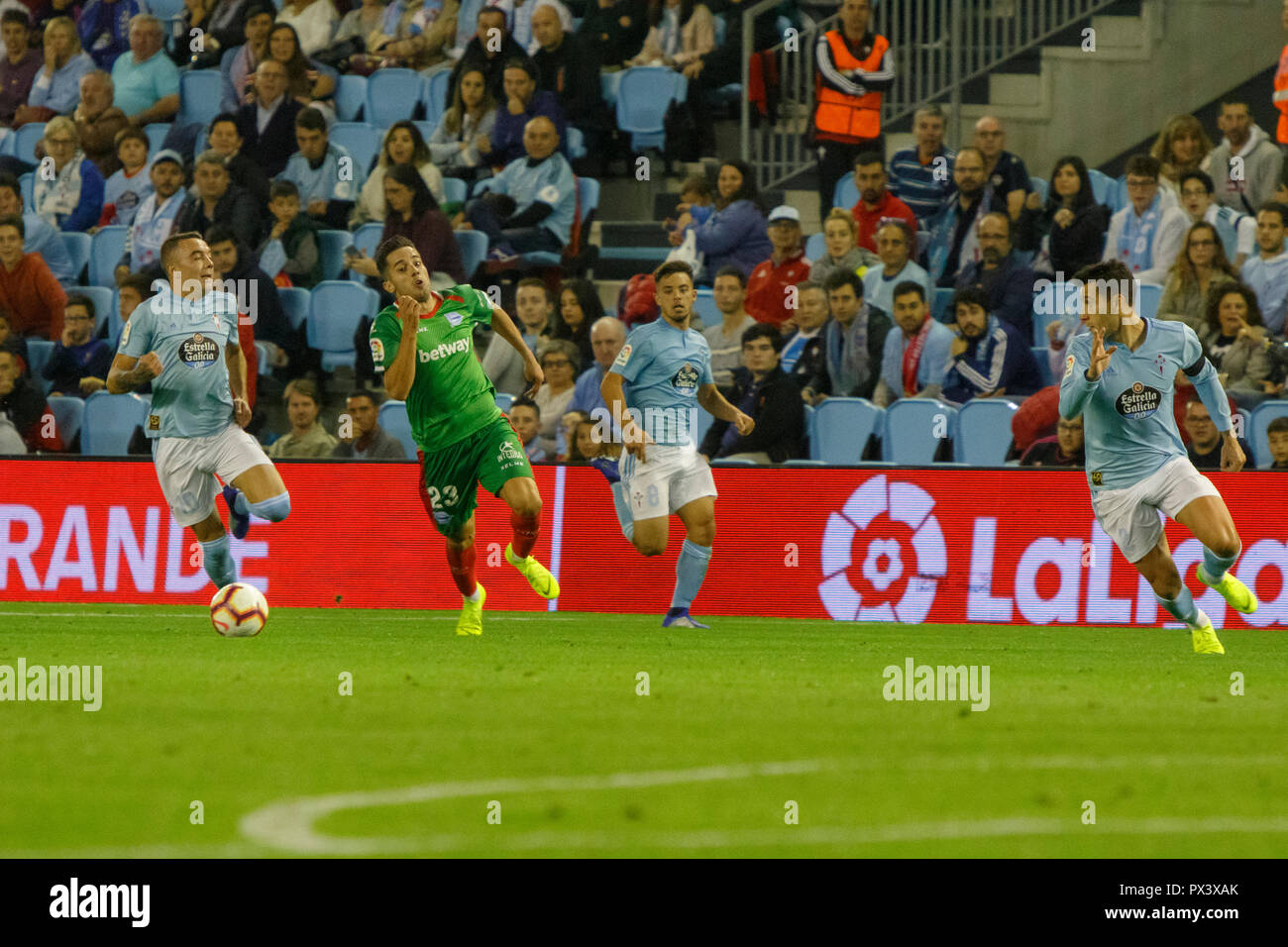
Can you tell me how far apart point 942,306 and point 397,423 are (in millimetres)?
4645

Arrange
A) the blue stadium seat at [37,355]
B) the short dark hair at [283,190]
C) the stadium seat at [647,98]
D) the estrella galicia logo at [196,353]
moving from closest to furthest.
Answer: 1. the estrella galicia logo at [196,353]
2. the short dark hair at [283,190]
3. the blue stadium seat at [37,355]
4. the stadium seat at [647,98]

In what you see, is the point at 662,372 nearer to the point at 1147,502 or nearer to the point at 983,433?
the point at 983,433

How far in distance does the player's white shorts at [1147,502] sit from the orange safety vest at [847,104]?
23.3 feet

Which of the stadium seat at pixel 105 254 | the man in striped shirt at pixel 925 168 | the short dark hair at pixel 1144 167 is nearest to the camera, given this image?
the short dark hair at pixel 1144 167

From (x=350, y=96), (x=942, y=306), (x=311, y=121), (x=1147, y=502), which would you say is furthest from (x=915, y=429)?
(x=350, y=96)

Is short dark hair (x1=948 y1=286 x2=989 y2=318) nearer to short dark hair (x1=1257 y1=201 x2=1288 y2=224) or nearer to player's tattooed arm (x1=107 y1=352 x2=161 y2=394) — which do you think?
short dark hair (x1=1257 y1=201 x2=1288 y2=224)

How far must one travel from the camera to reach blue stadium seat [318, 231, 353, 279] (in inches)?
691

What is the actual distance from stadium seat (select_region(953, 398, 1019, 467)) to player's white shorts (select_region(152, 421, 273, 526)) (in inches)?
215

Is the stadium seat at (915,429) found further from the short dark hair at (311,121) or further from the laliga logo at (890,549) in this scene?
the short dark hair at (311,121)

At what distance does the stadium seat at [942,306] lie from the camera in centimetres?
1574

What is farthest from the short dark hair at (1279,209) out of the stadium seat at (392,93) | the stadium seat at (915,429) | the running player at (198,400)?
the stadium seat at (392,93)

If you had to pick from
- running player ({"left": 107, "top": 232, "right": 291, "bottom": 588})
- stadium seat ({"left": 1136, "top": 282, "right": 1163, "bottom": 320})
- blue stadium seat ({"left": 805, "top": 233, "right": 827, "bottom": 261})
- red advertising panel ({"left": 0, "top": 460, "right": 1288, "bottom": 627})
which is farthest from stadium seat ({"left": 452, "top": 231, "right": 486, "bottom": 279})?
stadium seat ({"left": 1136, "top": 282, "right": 1163, "bottom": 320})

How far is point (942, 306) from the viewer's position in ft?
52.1

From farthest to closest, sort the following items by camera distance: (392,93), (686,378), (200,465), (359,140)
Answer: (392,93) → (359,140) → (686,378) → (200,465)
